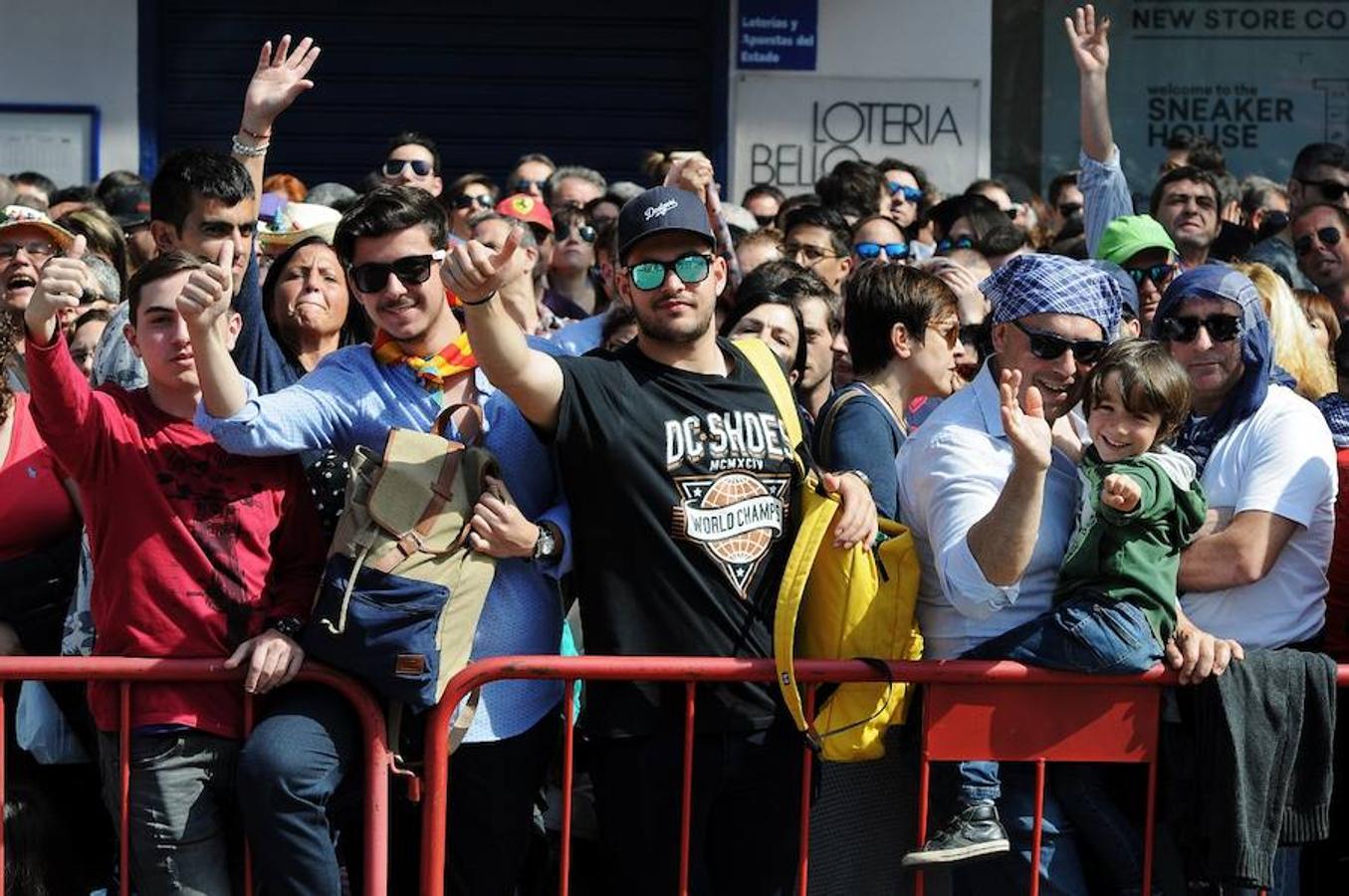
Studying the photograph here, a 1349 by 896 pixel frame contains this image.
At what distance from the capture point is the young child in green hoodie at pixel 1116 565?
15.3ft

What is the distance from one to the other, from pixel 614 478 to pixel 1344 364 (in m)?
2.40

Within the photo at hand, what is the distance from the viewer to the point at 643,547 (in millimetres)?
4695

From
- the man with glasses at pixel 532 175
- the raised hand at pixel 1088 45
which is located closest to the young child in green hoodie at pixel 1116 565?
the raised hand at pixel 1088 45

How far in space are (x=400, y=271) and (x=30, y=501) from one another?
3.86 feet

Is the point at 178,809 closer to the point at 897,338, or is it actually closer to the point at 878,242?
the point at 897,338

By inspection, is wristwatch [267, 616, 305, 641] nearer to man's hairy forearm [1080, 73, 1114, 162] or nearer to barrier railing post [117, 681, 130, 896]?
barrier railing post [117, 681, 130, 896]

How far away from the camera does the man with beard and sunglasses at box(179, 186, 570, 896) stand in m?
4.55

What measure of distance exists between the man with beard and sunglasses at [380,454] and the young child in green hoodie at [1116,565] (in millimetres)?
1005

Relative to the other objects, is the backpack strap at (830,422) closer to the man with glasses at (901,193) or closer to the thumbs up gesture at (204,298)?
the thumbs up gesture at (204,298)

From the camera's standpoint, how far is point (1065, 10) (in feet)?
46.8

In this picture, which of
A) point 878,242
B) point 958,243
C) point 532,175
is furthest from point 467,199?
point 958,243

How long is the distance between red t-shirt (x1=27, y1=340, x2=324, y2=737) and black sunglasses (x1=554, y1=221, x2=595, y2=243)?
181 inches

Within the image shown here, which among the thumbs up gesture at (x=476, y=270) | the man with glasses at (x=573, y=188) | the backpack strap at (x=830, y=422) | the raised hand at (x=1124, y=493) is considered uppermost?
the man with glasses at (x=573, y=188)

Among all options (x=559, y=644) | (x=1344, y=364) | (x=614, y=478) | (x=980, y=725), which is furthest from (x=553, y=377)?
(x=1344, y=364)
